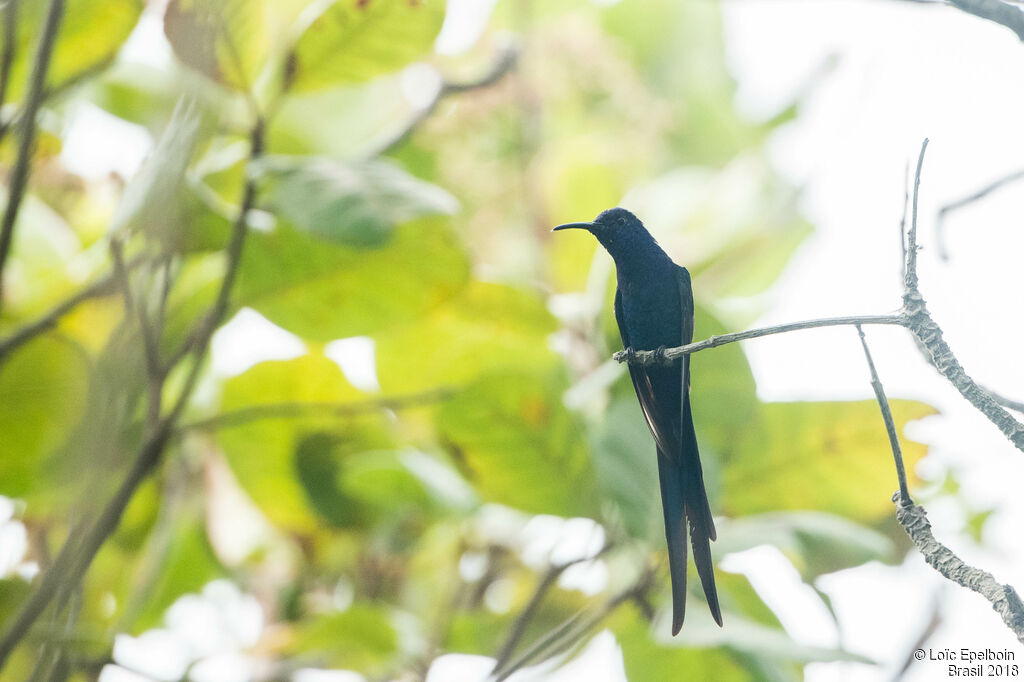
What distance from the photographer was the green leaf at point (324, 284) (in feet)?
2.56

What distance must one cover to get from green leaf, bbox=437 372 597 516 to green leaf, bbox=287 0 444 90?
0.33m

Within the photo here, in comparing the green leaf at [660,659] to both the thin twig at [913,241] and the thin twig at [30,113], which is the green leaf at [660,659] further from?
the thin twig at [30,113]

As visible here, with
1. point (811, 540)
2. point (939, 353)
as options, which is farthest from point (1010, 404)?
point (811, 540)

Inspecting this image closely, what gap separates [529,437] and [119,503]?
1.11ft

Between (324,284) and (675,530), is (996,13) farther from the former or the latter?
(324,284)

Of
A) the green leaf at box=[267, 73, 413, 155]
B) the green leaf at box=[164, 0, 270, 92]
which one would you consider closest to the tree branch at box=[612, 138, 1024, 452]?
the green leaf at box=[164, 0, 270, 92]

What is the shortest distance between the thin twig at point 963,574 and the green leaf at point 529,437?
40 cm

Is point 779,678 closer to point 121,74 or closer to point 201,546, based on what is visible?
point 201,546

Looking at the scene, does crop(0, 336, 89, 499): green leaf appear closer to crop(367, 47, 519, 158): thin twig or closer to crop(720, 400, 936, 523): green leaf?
crop(367, 47, 519, 158): thin twig

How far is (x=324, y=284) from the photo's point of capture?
80cm

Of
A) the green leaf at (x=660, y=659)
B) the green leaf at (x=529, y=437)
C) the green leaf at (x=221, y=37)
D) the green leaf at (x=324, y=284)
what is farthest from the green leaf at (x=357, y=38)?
the green leaf at (x=660, y=659)

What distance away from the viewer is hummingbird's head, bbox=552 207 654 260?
0.37 m

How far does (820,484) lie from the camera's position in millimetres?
646

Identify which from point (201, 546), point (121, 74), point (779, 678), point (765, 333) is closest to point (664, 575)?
point (779, 678)
